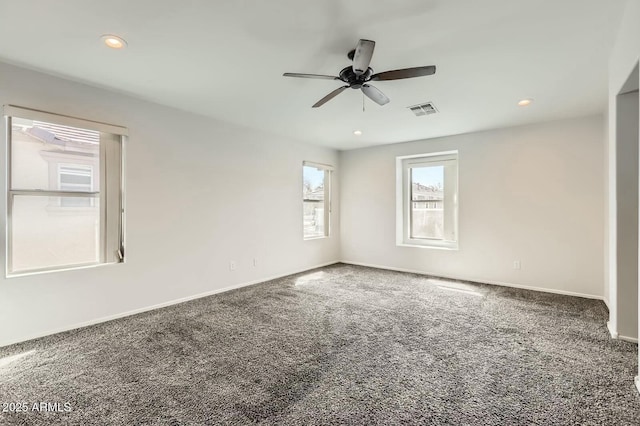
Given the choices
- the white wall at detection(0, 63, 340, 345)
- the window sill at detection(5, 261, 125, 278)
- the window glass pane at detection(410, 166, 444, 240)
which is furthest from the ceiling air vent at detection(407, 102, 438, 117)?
the window sill at detection(5, 261, 125, 278)

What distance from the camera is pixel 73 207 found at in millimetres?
3109

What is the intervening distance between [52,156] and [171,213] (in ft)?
4.13

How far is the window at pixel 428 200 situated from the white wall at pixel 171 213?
2.04 metres

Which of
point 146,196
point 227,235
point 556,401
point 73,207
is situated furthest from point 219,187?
point 556,401

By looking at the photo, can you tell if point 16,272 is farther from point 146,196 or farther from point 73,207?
point 146,196

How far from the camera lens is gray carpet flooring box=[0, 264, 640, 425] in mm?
1755

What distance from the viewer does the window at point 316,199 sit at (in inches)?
228

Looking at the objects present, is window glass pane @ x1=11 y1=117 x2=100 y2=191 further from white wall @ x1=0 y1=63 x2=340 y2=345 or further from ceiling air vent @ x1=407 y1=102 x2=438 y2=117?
ceiling air vent @ x1=407 y1=102 x2=438 y2=117

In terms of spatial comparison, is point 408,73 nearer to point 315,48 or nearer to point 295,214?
point 315,48

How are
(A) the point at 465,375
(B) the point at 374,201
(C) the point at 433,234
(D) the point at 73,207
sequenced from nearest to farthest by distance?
(A) the point at 465,375 < (D) the point at 73,207 < (C) the point at 433,234 < (B) the point at 374,201

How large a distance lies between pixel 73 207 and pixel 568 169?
6138 mm

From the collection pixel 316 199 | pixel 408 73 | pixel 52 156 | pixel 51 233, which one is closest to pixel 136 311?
pixel 51 233

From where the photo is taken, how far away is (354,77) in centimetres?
254

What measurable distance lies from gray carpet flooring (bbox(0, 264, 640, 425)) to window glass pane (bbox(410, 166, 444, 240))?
2056 mm
